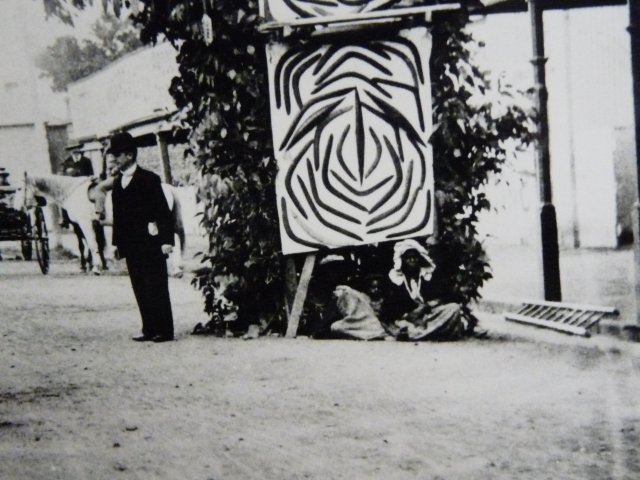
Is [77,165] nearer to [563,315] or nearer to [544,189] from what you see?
[563,315]

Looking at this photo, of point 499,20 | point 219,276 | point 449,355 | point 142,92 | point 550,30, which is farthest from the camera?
point 550,30

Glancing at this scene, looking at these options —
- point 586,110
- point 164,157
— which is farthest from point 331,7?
point 586,110

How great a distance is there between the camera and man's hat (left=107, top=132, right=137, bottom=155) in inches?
217

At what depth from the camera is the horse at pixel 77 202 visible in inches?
185

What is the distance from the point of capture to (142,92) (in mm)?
5566

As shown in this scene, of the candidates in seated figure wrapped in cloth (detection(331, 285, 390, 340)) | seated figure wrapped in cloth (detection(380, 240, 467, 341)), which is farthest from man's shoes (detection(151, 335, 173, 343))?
seated figure wrapped in cloth (detection(380, 240, 467, 341))

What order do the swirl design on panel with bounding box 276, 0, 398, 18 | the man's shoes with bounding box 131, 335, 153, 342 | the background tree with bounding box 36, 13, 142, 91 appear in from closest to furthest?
the background tree with bounding box 36, 13, 142, 91, the man's shoes with bounding box 131, 335, 153, 342, the swirl design on panel with bounding box 276, 0, 398, 18

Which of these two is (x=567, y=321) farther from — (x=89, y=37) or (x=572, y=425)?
(x=89, y=37)

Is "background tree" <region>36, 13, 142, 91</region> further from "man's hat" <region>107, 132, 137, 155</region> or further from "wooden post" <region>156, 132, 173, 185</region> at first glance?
"wooden post" <region>156, 132, 173, 185</region>

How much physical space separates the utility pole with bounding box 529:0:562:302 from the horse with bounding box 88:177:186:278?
3.09 meters

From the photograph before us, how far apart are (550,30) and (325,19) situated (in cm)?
586

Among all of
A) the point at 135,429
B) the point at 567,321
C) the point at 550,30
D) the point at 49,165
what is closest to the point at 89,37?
the point at 49,165

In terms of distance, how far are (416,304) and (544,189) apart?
1.78 metres

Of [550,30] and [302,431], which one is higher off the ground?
[550,30]
